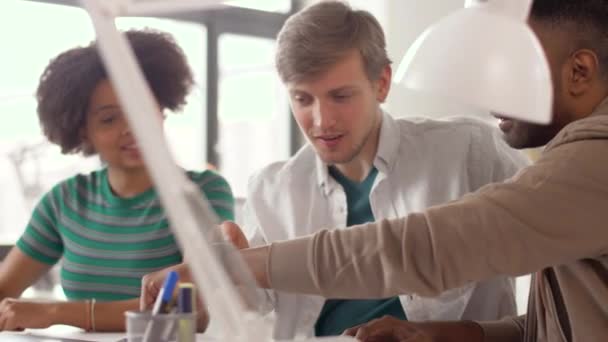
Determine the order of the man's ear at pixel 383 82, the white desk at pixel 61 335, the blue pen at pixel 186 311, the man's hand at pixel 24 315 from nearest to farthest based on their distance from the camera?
the blue pen at pixel 186 311 < the white desk at pixel 61 335 < the man's hand at pixel 24 315 < the man's ear at pixel 383 82

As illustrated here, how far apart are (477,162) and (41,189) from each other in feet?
6.89

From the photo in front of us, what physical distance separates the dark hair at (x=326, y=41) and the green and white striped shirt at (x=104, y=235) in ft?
1.16

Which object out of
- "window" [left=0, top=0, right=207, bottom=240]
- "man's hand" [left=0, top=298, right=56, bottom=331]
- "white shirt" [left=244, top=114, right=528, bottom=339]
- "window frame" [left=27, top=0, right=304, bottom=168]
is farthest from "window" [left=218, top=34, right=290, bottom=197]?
"man's hand" [left=0, top=298, right=56, bottom=331]

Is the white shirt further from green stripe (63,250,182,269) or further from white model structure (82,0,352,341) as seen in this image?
white model structure (82,0,352,341)

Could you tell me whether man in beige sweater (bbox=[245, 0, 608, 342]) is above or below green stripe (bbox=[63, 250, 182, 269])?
above

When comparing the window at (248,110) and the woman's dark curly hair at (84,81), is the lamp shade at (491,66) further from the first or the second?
the window at (248,110)

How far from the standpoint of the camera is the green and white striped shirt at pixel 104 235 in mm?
1883

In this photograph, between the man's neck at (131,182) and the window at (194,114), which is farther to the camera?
the window at (194,114)

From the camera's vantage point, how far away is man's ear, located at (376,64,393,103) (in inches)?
73.2

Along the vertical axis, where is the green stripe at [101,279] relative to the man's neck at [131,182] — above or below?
below

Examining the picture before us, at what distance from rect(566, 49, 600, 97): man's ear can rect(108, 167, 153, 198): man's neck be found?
108 cm

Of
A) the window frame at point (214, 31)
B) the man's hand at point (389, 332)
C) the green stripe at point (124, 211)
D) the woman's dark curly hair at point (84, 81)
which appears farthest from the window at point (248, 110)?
the man's hand at point (389, 332)

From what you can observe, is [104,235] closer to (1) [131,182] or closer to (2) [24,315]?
(1) [131,182]

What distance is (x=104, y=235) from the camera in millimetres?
1919
